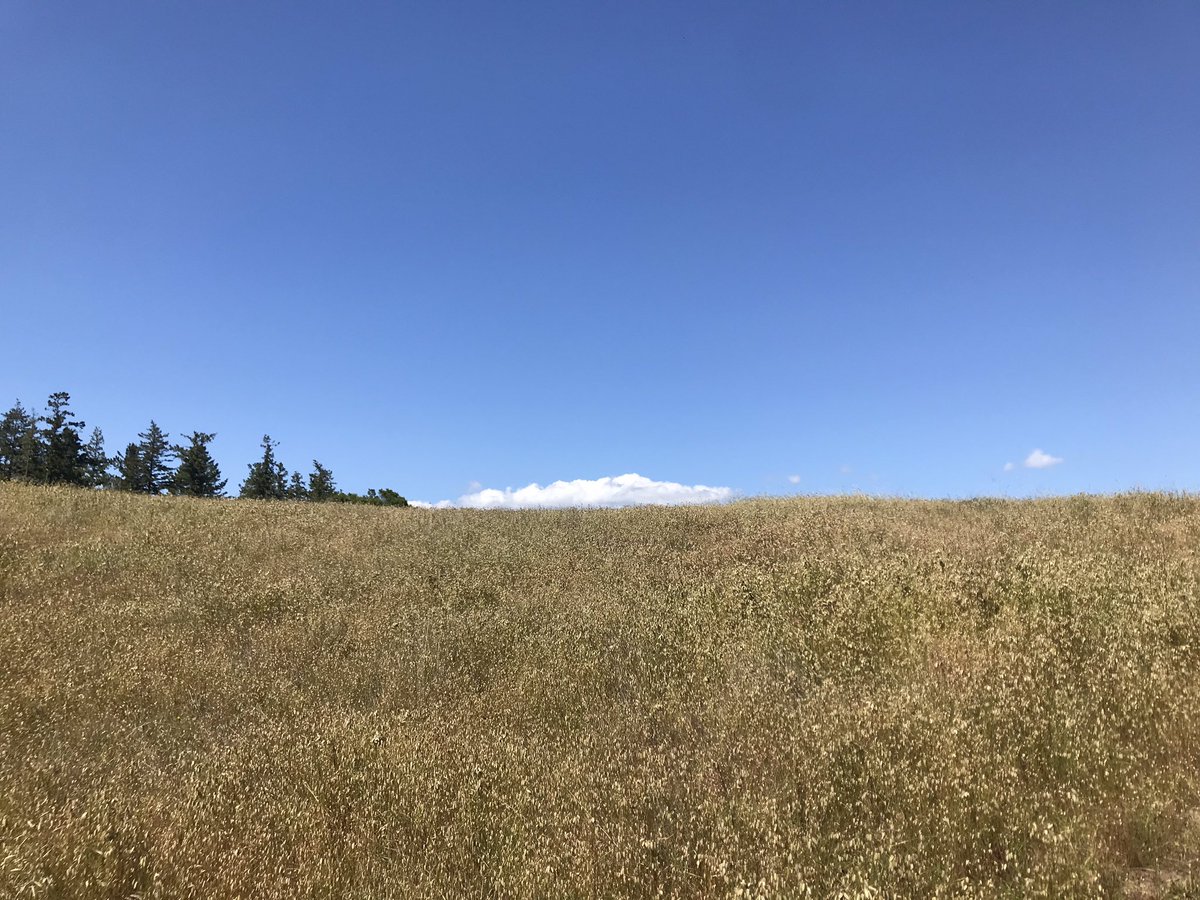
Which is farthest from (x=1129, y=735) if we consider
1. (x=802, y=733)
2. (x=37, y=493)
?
(x=37, y=493)

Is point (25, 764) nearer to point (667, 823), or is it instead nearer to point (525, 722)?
point (525, 722)

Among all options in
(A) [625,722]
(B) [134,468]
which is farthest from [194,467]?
(A) [625,722]

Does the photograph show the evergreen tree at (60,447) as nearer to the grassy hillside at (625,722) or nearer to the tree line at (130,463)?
the tree line at (130,463)

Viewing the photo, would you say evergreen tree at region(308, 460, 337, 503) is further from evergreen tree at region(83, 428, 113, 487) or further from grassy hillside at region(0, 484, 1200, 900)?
grassy hillside at region(0, 484, 1200, 900)

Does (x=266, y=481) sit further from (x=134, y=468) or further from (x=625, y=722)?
(x=625, y=722)

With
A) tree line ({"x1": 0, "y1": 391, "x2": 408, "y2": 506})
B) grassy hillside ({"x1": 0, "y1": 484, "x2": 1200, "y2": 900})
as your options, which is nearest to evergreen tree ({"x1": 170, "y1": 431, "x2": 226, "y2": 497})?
tree line ({"x1": 0, "y1": 391, "x2": 408, "y2": 506})

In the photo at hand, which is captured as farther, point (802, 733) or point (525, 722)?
point (525, 722)

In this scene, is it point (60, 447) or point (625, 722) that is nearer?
point (625, 722)

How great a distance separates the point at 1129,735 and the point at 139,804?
21.5 feet

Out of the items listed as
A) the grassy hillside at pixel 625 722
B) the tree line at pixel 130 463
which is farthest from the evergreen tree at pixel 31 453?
the grassy hillside at pixel 625 722

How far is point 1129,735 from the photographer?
425cm

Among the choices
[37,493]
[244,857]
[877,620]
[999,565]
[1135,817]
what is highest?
[37,493]

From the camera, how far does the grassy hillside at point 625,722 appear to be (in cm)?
337

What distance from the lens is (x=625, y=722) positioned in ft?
16.9
